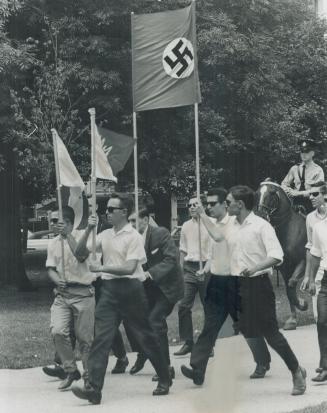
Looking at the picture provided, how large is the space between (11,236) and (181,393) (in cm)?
1526

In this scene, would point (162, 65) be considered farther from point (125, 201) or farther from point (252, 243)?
point (252, 243)

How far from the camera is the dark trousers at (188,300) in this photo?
37.1ft

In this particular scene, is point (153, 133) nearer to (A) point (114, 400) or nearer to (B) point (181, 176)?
(B) point (181, 176)

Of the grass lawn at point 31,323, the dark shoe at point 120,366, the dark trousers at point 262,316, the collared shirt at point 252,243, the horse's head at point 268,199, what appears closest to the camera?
the dark trousers at point 262,316

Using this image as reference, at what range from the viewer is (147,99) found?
38.8 feet

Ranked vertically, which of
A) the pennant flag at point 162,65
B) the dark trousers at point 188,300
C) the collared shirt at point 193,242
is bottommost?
the dark trousers at point 188,300

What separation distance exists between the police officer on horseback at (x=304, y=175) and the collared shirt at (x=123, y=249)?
6405 millimetres

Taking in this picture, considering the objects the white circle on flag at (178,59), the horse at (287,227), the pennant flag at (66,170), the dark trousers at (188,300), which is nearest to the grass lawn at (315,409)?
the pennant flag at (66,170)

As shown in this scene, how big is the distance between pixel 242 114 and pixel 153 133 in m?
2.53

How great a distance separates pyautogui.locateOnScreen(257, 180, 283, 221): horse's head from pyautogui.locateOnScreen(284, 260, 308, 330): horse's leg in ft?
2.89

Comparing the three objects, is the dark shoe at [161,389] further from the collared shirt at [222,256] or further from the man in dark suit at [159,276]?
the collared shirt at [222,256]

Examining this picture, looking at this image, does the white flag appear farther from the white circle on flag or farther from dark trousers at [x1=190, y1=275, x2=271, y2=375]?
the white circle on flag

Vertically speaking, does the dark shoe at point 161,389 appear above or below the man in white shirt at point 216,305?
below

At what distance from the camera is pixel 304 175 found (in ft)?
48.6
